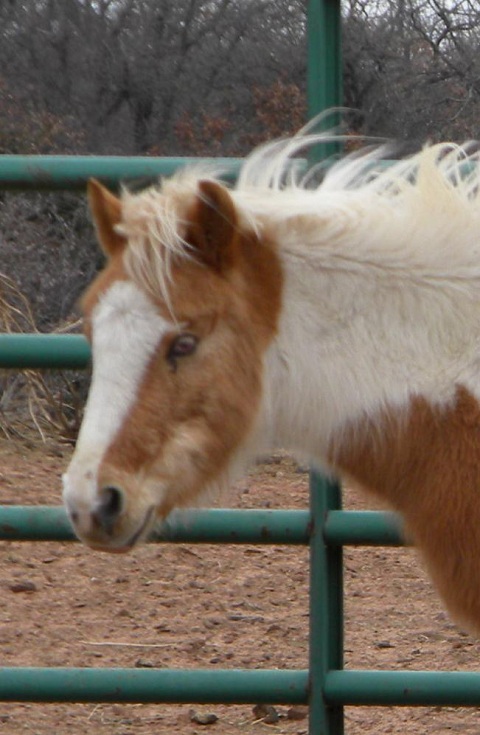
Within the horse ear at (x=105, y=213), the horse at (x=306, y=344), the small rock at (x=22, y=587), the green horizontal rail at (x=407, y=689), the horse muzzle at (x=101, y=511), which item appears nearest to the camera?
the horse muzzle at (x=101, y=511)

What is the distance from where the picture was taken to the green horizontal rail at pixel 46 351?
11.1 feet

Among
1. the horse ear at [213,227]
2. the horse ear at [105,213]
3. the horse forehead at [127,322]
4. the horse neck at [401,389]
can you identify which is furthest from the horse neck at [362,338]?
the horse ear at [105,213]

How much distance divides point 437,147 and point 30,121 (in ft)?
30.4

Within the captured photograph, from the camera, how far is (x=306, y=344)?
2918 mm

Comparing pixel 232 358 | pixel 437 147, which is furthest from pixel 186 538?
pixel 437 147

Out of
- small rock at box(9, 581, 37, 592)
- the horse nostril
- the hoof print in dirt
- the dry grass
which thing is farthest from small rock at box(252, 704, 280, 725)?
the dry grass

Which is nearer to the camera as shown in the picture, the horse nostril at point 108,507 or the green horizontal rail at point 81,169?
the horse nostril at point 108,507

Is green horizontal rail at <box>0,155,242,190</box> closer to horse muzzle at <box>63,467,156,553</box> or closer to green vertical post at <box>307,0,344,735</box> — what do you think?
green vertical post at <box>307,0,344,735</box>

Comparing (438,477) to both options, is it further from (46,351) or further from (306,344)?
(46,351)

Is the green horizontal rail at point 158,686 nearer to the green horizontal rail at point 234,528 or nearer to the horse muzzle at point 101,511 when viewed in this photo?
the green horizontal rail at point 234,528

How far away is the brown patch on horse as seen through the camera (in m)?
2.83

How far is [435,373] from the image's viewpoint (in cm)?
286

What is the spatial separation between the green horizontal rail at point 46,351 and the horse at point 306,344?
19.0 inches

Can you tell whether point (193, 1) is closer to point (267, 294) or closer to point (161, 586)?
point (161, 586)
